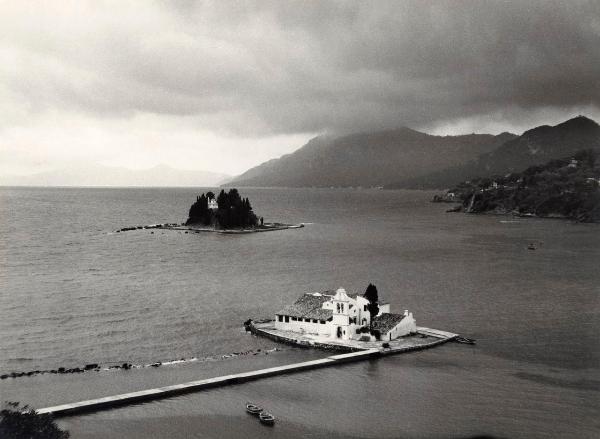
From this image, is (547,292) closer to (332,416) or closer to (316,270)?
(316,270)

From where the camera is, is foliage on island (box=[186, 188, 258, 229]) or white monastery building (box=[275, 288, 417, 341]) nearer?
white monastery building (box=[275, 288, 417, 341])

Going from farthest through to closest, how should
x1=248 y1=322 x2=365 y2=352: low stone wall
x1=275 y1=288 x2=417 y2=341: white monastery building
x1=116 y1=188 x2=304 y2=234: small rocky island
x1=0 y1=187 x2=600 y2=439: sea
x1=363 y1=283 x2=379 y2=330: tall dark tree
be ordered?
x1=116 y1=188 x2=304 y2=234: small rocky island < x1=363 y1=283 x2=379 y2=330: tall dark tree < x1=275 y1=288 x2=417 y2=341: white monastery building < x1=248 y1=322 x2=365 y2=352: low stone wall < x1=0 y1=187 x2=600 y2=439: sea

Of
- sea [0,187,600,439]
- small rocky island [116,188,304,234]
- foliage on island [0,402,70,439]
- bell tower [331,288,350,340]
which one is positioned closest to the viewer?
foliage on island [0,402,70,439]

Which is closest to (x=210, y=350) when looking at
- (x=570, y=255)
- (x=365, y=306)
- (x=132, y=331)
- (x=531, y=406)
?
(x=132, y=331)

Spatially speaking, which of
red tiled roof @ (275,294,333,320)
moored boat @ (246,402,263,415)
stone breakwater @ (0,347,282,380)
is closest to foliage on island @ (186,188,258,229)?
red tiled roof @ (275,294,333,320)

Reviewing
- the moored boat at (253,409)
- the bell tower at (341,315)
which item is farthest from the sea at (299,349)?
the bell tower at (341,315)

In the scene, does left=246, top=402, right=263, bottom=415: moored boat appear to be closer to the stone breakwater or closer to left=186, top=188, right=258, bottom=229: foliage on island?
the stone breakwater

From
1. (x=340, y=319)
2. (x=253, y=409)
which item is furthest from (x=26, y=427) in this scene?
(x=340, y=319)
